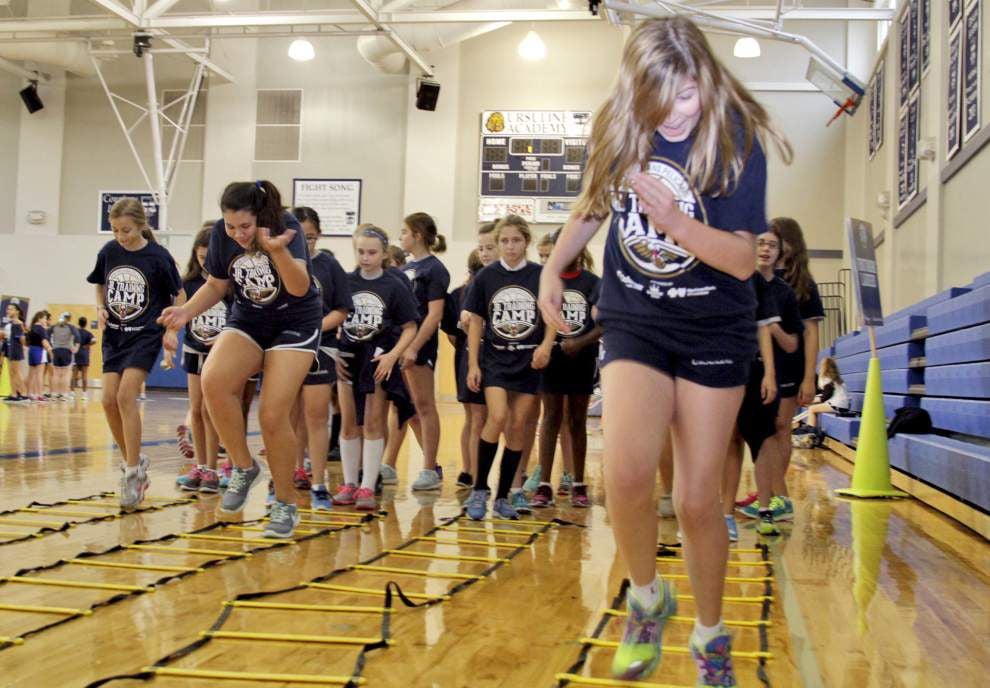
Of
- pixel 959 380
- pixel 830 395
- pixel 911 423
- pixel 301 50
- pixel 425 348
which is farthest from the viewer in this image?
pixel 301 50

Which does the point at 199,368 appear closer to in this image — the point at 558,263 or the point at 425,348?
the point at 425,348

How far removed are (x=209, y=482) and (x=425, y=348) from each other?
5.00 ft

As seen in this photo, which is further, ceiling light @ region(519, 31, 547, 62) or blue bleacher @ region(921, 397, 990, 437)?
ceiling light @ region(519, 31, 547, 62)

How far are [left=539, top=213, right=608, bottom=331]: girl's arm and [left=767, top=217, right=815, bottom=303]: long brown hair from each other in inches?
111

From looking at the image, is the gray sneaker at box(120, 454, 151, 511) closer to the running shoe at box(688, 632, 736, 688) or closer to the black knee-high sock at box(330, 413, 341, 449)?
the black knee-high sock at box(330, 413, 341, 449)

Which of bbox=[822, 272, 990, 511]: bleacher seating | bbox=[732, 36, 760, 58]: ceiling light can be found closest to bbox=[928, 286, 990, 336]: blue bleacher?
bbox=[822, 272, 990, 511]: bleacher seating

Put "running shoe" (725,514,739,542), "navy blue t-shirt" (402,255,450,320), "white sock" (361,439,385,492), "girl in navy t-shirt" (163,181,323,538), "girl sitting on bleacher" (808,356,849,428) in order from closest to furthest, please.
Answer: "girl in navy t-shirt" (163,181,323,538) < "running shoe" (725,514,739,542) < "white sock" (361,439,385,492) < "navy blue t-shirt" (402,255,450,320) < "girl sitting on bleacher" (808,356,849,428)

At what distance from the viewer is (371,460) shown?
17.3ft

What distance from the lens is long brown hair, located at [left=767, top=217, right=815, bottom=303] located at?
505cm

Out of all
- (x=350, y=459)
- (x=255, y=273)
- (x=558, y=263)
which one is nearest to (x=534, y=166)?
(x=350, y=459)

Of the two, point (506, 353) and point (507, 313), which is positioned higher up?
point (507, 313)

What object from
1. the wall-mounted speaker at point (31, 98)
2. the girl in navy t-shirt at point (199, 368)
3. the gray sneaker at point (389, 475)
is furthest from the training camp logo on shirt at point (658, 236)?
the wall-mounted speaker at point (31, 98)

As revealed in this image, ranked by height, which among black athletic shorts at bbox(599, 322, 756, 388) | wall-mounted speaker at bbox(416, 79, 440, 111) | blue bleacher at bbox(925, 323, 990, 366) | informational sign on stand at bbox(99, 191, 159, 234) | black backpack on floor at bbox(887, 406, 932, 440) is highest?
wall-mounted speaker at bbox(416, 79, 440, 111)

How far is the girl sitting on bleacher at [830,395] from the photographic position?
37.6 feet
